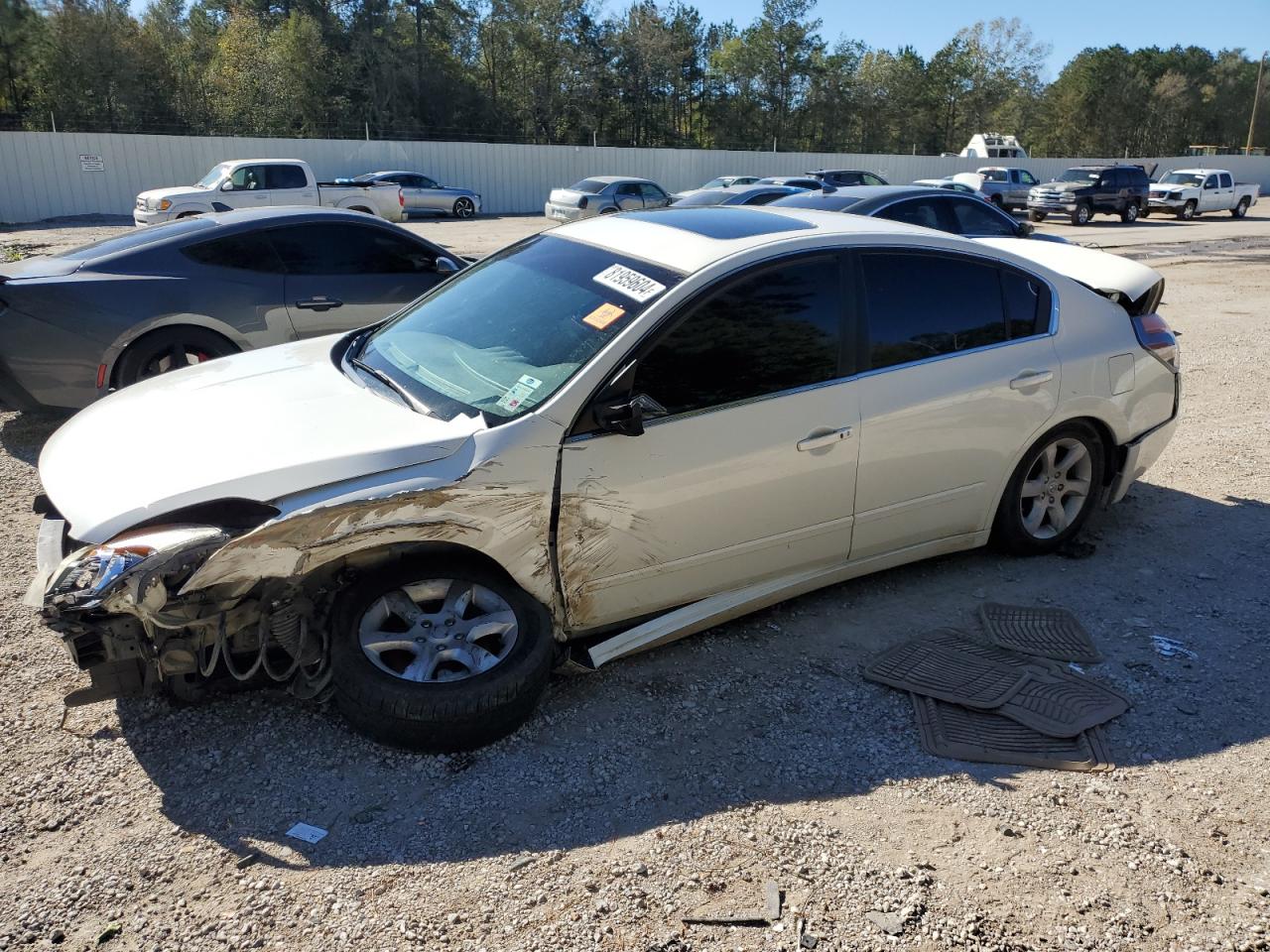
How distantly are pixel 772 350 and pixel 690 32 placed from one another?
6610 centimetres

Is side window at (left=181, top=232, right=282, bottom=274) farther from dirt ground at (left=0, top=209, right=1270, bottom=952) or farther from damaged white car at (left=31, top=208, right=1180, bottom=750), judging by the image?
dirt ground at (left=0, top=209, right=1270, bottom=952)

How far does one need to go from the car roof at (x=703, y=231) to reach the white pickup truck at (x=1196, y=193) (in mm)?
34814

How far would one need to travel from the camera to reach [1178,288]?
1543 cm

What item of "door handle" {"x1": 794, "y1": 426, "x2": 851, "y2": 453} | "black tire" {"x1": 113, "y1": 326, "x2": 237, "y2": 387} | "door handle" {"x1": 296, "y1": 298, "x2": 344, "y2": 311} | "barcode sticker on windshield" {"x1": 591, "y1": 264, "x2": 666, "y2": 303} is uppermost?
"barcode sticker on windshield" {"x1": 591, "y1": 264, "x2": 666, "y2": 303}

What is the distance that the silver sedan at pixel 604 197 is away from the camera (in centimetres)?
2683

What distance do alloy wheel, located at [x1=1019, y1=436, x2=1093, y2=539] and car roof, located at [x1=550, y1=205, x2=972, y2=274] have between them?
1135mm

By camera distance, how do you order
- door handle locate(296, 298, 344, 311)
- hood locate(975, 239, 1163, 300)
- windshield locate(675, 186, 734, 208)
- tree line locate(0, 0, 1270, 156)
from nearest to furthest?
hood locate(975, 239, 1163, 300), door handle locate(296, 298, 344, 311), windshield locate(675, 186, 734, 208), tree line locate(0, 0, 1270, 156)

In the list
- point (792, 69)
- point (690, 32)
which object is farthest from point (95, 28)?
point (792, 69)

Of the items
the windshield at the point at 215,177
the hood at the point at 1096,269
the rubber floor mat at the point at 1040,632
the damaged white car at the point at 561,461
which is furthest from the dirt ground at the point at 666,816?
the windshield at the point at 215,177

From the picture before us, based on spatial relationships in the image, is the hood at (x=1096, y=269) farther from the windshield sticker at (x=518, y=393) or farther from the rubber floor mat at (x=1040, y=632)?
the windshield sticker at (x=518, y=393)

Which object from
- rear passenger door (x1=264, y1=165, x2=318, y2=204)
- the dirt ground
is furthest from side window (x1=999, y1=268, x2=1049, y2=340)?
rear passenger door (x1=264, y1=165, x2=318, y2=204)

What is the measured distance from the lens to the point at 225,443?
3309 mm

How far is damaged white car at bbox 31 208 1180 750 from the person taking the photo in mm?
3076

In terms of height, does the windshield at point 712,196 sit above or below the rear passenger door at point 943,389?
above
